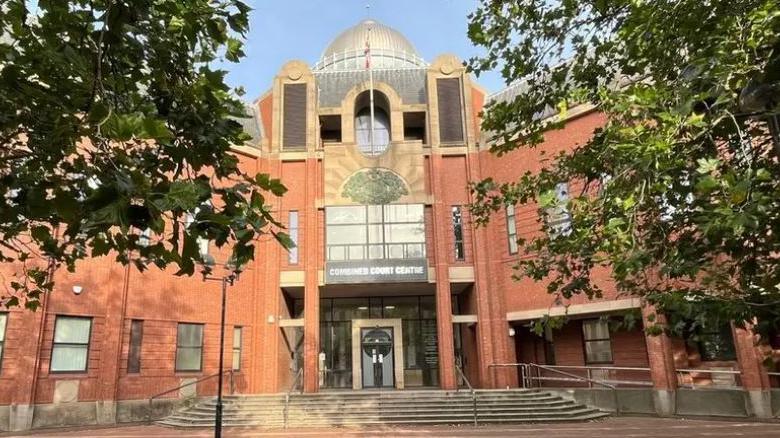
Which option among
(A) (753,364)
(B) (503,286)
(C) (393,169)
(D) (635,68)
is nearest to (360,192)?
(C) (393,169)

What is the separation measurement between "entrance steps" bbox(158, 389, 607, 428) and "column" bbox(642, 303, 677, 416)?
169cm

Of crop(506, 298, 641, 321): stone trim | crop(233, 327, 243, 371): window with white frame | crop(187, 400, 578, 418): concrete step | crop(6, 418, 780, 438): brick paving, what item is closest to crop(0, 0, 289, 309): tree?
crop(6, 418, 780, 438): brick paving

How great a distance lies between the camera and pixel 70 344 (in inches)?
625

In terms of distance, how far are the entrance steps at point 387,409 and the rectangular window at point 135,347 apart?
6.72ft

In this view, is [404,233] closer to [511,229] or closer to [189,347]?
[511,229]

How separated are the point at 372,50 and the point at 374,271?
1633 cm

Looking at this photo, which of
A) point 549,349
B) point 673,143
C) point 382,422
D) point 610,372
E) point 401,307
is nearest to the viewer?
point 673,143

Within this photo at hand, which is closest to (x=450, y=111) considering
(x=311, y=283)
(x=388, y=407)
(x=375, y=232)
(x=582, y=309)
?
(x=375, y=232)

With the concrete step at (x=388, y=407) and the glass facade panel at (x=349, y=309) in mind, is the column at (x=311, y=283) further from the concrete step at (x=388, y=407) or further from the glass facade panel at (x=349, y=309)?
the concrete step at (x=388, y=407)

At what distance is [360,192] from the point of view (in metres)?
20.8

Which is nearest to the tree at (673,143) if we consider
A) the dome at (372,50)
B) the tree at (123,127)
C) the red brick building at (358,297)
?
the tree at (123,127)

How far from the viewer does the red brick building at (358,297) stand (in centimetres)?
1619

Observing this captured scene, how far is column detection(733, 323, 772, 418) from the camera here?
14766 millimetres

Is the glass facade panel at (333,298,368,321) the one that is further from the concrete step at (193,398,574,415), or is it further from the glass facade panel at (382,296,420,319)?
the concrete step at (193,398,574,415)
